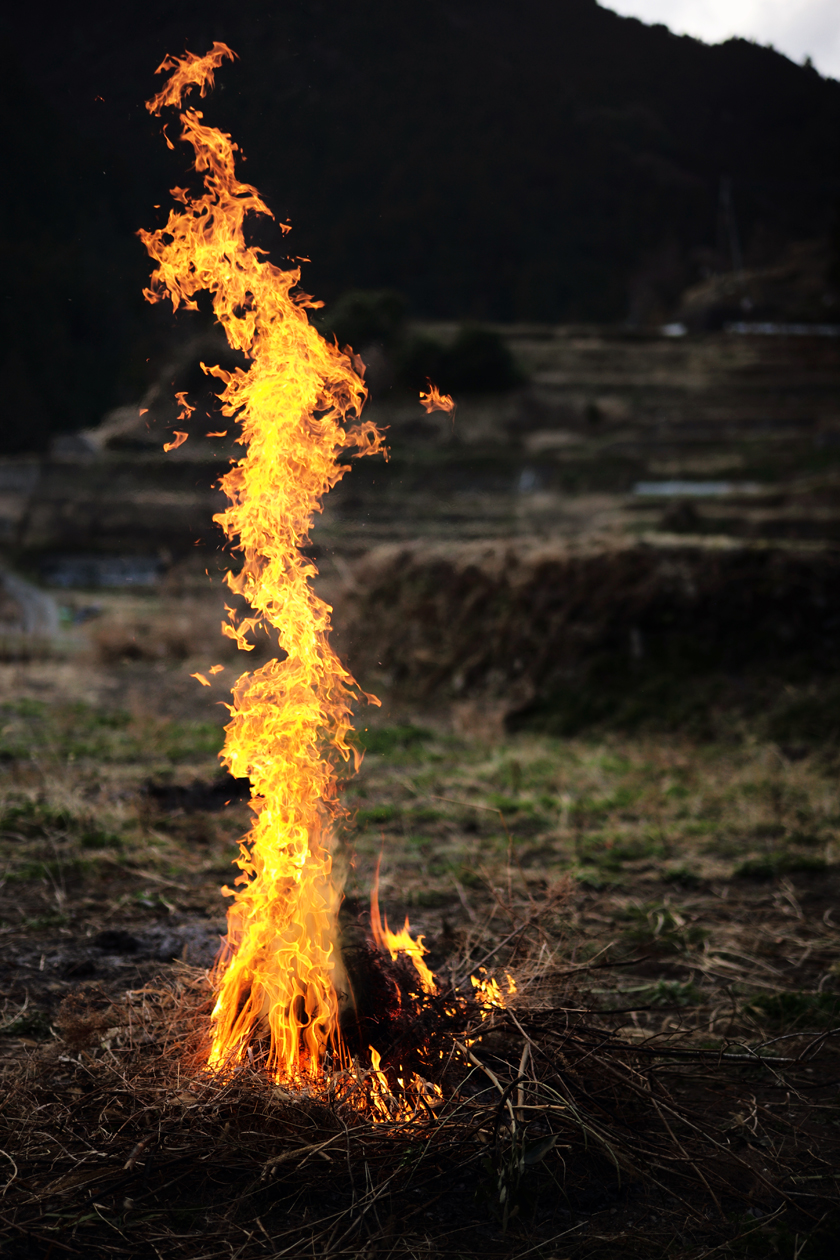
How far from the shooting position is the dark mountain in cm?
412

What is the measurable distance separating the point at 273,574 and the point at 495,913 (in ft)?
8.16

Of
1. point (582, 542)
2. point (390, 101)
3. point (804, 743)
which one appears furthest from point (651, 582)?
point (390, 101)

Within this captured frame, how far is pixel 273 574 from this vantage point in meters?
3.67

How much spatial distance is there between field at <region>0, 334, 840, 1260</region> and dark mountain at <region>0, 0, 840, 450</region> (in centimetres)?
279

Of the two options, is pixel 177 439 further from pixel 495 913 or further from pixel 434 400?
pixel 495 913

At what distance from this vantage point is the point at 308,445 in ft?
12.4

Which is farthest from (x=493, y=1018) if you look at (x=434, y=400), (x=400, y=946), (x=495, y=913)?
(x=434, y=400)

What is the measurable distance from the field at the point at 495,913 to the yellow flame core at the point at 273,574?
24 centimetres

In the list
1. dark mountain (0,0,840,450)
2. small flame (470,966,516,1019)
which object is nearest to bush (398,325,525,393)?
dark mountain (0,0,840,450)

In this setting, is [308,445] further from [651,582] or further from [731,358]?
[731,358]

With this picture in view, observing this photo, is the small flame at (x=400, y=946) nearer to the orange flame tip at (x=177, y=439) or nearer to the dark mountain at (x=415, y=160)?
the orange flame tip at (x=177, y=439)

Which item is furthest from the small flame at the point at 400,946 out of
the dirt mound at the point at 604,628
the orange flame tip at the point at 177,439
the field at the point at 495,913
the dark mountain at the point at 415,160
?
the dirt mound at the point at 604,628

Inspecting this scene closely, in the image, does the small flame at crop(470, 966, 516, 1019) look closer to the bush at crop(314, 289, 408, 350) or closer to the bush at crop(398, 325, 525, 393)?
the bush at crop(314, 289, 408, 350)

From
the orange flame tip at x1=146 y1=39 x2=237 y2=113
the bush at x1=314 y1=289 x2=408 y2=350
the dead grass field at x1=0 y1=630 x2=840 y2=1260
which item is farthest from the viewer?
the bush at x1=314 y1=289 x2=408 y2=350
